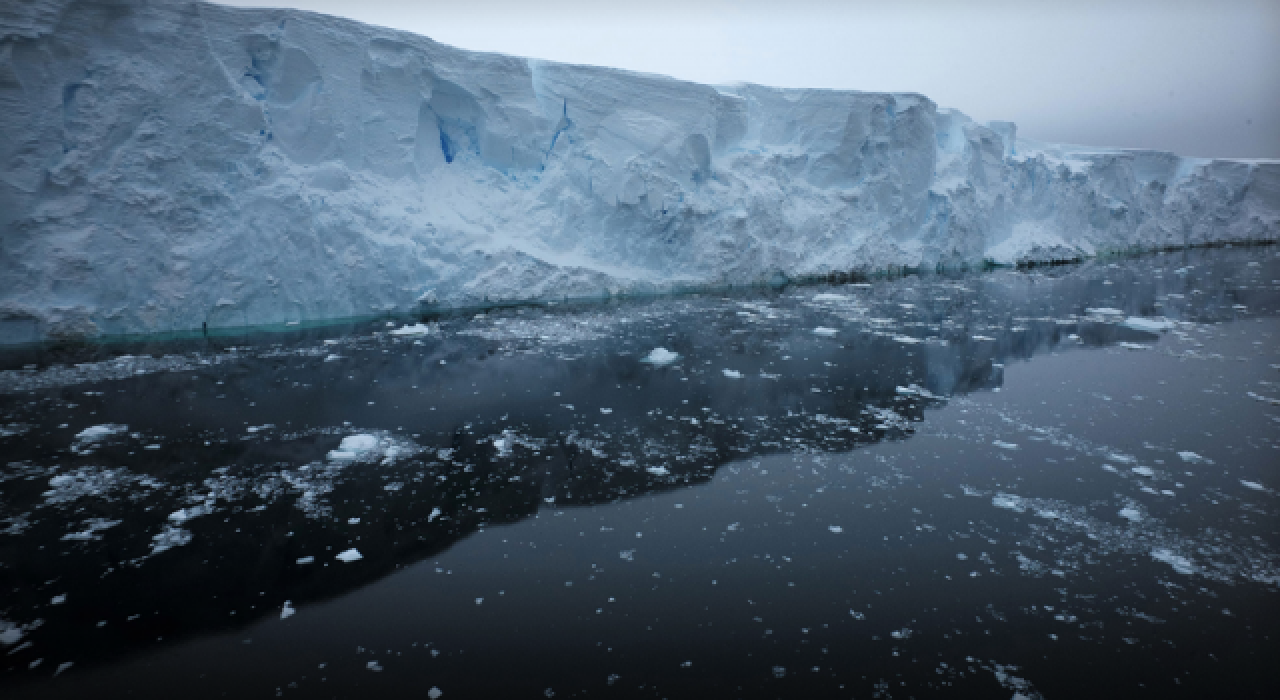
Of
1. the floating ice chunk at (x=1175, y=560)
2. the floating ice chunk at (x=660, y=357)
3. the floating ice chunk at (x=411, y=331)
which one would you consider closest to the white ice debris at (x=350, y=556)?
the floating ice chunk at (x=1175, y=560)

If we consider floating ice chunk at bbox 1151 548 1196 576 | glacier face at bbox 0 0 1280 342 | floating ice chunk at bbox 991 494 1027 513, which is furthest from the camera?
glacier face at bbox 0 0 1280 342

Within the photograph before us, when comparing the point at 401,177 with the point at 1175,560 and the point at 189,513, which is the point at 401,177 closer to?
the point at 189,513

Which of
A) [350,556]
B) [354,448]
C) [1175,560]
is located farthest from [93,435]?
[1175,560]

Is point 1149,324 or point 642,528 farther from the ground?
point 1149,324

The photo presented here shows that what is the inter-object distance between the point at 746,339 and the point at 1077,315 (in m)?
6.06

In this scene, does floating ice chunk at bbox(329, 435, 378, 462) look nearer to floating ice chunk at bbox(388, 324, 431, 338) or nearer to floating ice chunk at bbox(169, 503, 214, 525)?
floating ice chunk at bbox(169, 503, 214, 525)

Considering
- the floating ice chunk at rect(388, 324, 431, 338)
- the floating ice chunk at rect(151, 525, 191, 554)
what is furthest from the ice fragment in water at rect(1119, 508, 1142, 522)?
the floating ice chunk at rect(388, 324, 431, 338)

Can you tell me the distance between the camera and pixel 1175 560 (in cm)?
331

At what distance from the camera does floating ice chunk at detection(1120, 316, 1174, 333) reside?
9055 millimetres

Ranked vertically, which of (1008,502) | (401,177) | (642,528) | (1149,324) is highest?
(401,177)

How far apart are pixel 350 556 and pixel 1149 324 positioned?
11.1 m

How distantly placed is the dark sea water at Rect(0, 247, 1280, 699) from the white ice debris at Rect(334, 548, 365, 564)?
12 millimetres

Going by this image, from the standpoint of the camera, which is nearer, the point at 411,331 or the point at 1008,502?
the point at 1008,502

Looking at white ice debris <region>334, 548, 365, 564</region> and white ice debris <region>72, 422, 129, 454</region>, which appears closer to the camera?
white ice debris <region>334, 548, 365, 564</region>
